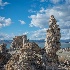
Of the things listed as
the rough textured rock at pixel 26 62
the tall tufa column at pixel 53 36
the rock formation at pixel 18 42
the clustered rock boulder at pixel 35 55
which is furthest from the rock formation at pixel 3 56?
the rock formation at pixel 18 42

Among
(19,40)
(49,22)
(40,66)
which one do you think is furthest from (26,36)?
(40,66)

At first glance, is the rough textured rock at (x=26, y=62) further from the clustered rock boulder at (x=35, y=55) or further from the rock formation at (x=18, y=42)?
the rock formation at (x=18, y=42)

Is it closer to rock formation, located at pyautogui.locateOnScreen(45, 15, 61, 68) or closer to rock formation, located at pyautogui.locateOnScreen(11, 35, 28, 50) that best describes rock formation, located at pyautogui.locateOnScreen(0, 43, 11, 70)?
rock formation, located at pyautogui.locateOnScreen(45, 15, 61, 68)

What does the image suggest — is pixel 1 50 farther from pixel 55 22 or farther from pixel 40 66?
pixel 40 66

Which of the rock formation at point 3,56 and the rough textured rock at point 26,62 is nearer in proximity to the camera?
the rough textured rock at point 26,62

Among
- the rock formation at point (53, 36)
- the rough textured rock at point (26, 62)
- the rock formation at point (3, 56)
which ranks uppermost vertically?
the rock formation at point (53, 36)

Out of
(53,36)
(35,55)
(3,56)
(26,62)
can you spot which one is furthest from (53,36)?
(26,62)

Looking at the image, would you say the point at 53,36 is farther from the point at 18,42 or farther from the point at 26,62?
the point at 18,42

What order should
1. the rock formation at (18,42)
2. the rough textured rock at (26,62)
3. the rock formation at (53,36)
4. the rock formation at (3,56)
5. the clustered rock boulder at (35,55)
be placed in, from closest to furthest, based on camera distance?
the rough textured rock at (26,62) → the clustered rock boulder at (35,55) → the rock formation at (3,56) → the rock formation at (53,36) → the rock formation at (18,42)

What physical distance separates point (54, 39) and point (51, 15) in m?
5.43

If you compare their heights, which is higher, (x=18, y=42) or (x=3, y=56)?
(x=18, y=42)

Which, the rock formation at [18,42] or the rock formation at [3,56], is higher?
the rock formation at [18,42]

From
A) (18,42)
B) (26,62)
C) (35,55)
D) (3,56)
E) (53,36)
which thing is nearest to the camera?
(26,62)

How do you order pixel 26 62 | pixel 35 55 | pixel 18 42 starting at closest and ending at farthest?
pixel 26 62 < pixel 35 55 < pixel 18 42
